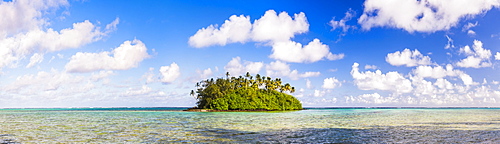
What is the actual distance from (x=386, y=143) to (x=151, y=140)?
20.6 m

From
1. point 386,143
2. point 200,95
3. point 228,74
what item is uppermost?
point 228,74

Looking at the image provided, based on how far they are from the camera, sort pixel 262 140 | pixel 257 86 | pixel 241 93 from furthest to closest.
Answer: pixel 257 86
pixel 241 93
pixel 262 140

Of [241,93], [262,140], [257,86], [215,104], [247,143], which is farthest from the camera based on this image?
[257,86]

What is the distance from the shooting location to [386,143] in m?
29.3

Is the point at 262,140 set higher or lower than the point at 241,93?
lower

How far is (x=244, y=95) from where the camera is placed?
166 metres

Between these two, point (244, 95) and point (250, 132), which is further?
point (244, 95)

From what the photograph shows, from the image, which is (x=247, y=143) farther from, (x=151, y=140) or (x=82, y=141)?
(x=82, y=141)

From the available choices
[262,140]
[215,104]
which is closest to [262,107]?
[215,104]

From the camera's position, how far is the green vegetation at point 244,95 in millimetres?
159750

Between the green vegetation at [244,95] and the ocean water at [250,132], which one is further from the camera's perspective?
the green vegetation at [244,95]

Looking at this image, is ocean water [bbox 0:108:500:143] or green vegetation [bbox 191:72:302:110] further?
green vegetation [bbox 191:72:302:110]

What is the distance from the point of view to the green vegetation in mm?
159750

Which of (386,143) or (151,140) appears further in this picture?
(151,140)
